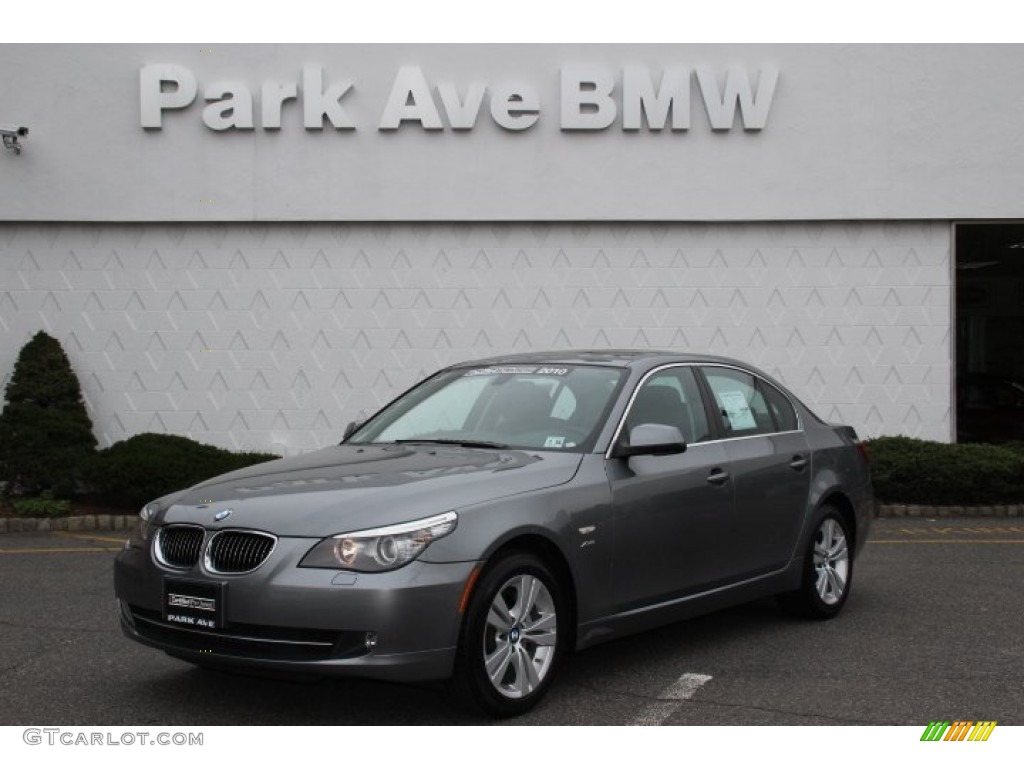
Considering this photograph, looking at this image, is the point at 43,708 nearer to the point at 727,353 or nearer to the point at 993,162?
the point at 727,353

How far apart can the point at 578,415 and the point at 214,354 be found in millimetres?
9398

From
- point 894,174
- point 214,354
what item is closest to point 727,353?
point 894,174

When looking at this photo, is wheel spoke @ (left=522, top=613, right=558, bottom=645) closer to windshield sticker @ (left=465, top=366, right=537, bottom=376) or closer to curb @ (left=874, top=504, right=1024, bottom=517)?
windshield sticker @ (left=465, top=366, right=537, bottom=376)

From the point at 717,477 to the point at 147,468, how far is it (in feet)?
25.5

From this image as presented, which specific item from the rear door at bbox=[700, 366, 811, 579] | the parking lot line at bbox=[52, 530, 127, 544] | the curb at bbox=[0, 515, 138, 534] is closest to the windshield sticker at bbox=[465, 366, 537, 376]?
the rear door at bbox=[700, 366, 811, 579]

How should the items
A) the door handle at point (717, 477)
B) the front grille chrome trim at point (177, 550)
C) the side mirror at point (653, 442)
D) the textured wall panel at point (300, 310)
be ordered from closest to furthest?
the front grille chrome trim at point (177, 550)
the side mirror at point (653, 442)
the door handle at point (717, 477)
the textured wall panel at point (300, 310)

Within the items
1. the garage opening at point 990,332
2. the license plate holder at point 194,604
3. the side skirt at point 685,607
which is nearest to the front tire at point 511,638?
the side skirt at point 685,607

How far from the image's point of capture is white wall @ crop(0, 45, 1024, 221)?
1473 cm

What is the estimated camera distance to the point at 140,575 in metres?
5.45

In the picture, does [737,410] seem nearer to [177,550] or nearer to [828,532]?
[828,532]

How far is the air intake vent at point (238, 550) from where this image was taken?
5074mm

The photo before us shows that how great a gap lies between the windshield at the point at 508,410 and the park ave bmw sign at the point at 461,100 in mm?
8182

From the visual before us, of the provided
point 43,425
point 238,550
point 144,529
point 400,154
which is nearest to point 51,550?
point 43,425
